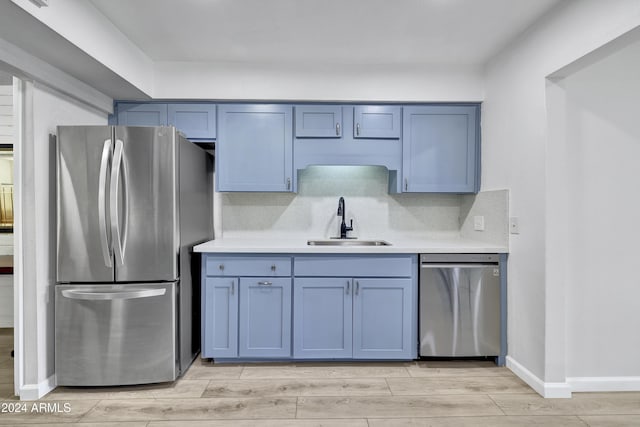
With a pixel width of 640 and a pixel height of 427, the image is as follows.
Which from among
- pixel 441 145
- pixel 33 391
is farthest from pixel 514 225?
pixel 33 391

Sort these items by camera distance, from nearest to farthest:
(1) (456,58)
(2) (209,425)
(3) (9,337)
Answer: (2) (209,425) → (1) (456,58) → (3) (9,337)

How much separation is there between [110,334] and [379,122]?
2.60 metres

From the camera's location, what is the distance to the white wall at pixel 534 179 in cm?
207

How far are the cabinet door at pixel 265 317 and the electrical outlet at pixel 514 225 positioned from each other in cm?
171

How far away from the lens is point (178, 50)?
8.93 feet

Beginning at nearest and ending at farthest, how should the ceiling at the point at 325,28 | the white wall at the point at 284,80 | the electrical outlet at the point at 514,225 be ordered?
1. the ceiling at the point at 325,28
2. the electrical outlet at the point at 514,225
3. the white wall at the point at 284,80

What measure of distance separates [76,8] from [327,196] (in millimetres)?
2266

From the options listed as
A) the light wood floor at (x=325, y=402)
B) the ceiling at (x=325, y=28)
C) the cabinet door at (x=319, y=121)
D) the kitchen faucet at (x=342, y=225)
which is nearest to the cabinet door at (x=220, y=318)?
the light wood floor at (x=325, y=402)

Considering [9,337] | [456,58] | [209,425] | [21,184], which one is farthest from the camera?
[9,337]

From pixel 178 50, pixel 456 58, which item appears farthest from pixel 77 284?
→ pixel 456 58

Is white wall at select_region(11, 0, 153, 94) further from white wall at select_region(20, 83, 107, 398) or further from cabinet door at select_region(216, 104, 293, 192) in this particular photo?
cabinet door at select_region(216, 104, 293, 192)

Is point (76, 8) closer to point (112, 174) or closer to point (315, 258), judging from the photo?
point (112, 174)

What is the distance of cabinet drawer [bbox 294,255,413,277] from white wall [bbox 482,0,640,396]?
0.82 m

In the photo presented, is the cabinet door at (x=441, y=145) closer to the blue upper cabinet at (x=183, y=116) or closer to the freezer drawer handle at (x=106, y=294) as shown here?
the blue upper cabinet at (x=183, y=116)
